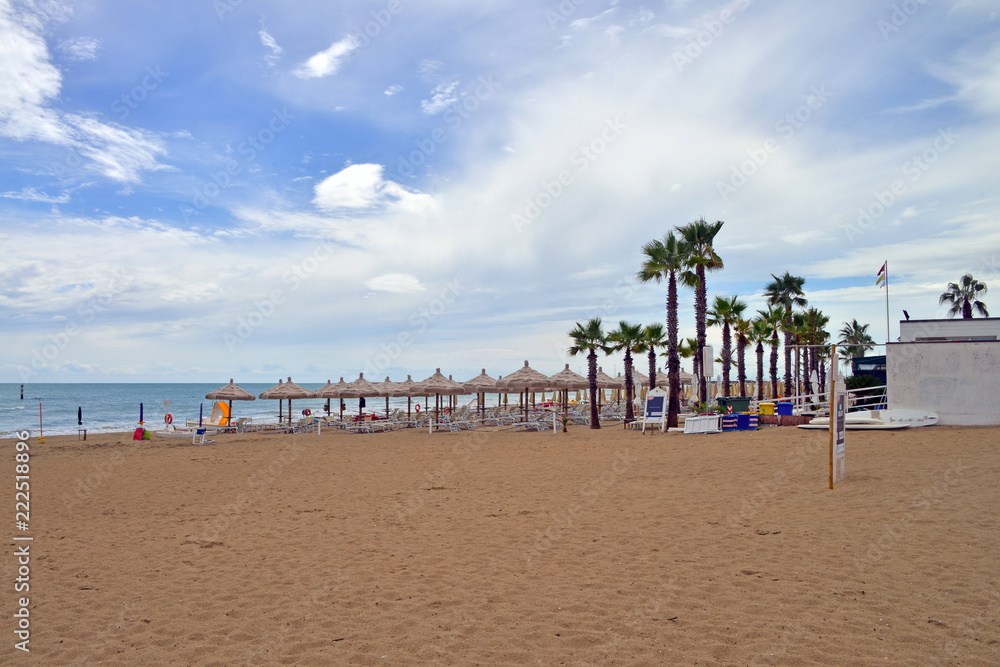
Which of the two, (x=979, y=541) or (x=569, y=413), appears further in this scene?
(x=569, y=413)

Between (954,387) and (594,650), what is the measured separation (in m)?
16.2

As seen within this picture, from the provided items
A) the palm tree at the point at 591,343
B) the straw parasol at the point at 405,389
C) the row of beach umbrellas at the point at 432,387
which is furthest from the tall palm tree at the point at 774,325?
the straw parasol at the point at 405,389

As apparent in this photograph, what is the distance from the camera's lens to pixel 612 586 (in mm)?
4867

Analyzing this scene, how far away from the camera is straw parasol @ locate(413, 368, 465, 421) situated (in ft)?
85.7

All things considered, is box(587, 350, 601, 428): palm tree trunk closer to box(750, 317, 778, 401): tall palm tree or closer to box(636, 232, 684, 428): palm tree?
box(636, 232, 684, 428): palm tree

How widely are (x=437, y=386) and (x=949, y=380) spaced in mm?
18021

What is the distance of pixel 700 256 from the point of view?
22.2 m

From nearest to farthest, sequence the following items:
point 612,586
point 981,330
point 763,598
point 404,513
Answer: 1. point 763,598
2. point 612,586
3. point 404,513
4. point 981,330

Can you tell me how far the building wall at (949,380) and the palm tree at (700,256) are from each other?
6722mm

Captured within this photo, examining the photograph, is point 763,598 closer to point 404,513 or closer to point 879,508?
point 879,508

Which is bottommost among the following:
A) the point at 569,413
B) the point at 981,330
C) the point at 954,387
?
the point at 569,413

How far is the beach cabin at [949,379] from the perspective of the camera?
15117 millimetres

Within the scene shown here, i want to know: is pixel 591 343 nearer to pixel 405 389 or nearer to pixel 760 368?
pixel 405 389

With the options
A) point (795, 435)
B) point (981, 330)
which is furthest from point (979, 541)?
point (981, 330)
